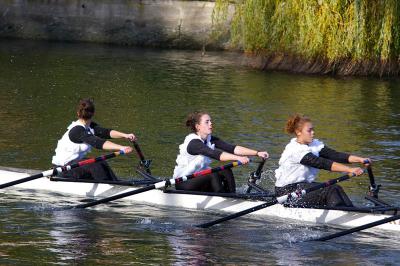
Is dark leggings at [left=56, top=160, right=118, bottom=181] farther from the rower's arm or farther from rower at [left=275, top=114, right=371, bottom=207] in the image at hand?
the rower's arm

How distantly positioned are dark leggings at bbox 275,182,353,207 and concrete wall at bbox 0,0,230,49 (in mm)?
23539

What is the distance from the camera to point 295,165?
49.6ft

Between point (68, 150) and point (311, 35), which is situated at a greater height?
point (311, 35)

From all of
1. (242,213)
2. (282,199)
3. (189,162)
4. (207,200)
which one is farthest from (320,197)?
(189,162)

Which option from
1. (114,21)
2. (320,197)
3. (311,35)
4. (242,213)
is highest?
(114,21)

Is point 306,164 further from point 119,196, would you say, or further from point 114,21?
point 114,21

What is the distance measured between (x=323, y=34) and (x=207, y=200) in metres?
14.5

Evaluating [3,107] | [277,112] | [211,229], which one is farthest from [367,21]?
[211,229]

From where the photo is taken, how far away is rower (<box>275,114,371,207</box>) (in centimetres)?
1480

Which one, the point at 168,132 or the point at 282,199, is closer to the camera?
the point at 282,199

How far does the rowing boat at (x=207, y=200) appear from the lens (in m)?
14.8

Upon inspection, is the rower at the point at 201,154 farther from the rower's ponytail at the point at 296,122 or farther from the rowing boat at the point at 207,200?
the rower's ponytail at the point at 296,122

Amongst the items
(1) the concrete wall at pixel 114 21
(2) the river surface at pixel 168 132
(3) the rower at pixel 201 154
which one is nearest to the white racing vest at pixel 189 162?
(3) the rower at pixel 201 154

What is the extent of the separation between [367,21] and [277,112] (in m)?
5.61
